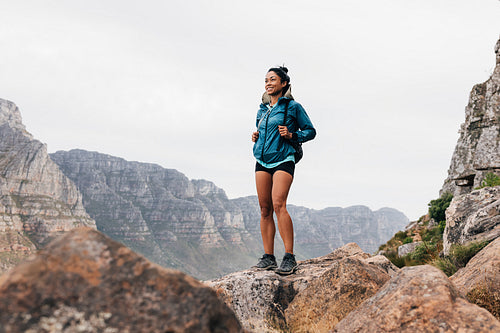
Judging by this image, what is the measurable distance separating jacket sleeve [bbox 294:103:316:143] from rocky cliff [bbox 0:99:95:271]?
481 feet

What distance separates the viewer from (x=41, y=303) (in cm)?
176

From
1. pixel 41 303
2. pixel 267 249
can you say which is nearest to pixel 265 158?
pixel 267 249

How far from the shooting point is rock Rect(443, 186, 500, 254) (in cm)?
604

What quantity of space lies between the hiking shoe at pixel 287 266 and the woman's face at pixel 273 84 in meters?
2.76

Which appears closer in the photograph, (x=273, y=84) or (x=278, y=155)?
(x=278, y=155)

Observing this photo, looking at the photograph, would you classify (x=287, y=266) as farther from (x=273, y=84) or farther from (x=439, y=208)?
(x=439, y=208)

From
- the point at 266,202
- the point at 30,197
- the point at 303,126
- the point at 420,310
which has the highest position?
the point at 30,197

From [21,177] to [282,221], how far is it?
7370 inches

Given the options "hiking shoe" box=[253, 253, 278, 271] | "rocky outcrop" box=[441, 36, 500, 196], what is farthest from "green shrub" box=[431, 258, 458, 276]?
"rocky outcrop" box=[441, 36, 500, 196]

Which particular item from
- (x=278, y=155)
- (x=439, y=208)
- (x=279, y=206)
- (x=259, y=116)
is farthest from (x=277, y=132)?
(x=439, y=208)

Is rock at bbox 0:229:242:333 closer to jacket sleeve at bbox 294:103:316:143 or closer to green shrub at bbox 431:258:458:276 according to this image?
jacket sleeve at bbox 294:103:316:143

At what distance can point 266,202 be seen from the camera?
19.8 ft

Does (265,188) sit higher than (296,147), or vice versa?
(296,147)

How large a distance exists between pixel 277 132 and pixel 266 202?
1.17 m
